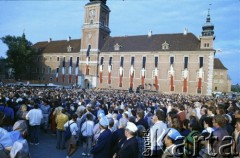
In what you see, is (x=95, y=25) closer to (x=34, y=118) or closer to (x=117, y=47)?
(x=117, y=47)

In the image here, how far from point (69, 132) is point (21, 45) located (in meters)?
53.7

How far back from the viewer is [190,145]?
4.39 meters

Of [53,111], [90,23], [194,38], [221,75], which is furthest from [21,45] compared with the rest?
[221,75]

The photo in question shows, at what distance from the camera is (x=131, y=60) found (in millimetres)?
47594

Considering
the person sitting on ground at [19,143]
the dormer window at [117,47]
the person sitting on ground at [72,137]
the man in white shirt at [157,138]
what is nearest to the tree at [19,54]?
the dormer window at [117,47]

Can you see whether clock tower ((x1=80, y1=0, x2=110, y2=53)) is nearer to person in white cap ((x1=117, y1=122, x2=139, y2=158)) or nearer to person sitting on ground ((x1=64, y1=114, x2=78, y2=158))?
person sitting on ground ((x1=64, y1=114, x2=78, y2=158))

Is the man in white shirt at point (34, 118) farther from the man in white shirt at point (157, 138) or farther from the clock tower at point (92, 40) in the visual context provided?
the clock tower at point (92, 40)

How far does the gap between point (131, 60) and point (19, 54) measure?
2879 cm

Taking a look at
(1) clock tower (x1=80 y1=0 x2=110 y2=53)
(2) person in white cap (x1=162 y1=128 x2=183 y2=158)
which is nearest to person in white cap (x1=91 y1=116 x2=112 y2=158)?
(2) person in white cap (x1=162 y1=128 x2=183 y2=158)

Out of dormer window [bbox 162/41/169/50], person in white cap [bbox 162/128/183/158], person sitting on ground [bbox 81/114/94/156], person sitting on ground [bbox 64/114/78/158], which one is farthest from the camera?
dormer window [bbox 162/41/169/50]

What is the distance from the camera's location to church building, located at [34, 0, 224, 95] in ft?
136

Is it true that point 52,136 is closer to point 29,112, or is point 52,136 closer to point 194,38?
point 29,112

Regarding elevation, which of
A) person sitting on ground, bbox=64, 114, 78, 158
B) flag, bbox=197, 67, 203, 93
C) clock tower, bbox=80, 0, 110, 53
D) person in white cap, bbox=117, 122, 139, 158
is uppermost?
clock tower, bbox=80, 0, 110, 53

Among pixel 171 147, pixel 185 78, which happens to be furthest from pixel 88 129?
pixel 185 78
